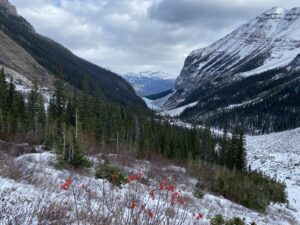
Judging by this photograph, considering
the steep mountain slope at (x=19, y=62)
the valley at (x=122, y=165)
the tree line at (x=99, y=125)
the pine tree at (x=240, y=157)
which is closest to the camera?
the valley at (x=122, y=165)

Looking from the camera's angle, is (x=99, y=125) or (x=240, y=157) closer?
(x=99, y=125)

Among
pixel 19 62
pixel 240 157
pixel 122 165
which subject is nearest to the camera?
pixel 122 165

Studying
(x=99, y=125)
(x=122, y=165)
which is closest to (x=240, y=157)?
(x=99, y=125)

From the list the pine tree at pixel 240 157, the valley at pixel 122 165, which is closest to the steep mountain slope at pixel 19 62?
the valley at pixel 122 165

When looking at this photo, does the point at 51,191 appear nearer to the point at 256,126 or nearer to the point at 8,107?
the point at 8,107

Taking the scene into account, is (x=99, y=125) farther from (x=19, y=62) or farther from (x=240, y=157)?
(x=19, y=62)

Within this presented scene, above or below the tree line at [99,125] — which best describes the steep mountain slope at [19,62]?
above

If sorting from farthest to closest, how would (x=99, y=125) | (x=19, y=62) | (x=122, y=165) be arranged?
(x=19, y=62) < (x=99, y=125) < (x=122, y=165)

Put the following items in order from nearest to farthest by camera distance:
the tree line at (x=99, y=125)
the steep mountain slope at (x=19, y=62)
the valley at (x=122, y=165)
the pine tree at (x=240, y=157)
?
1. the valley at (x=122, y=165)
2. the tree line at (x=99, y=125)
3. the pine tree at (x=240, y=157)
4. the steep mountain slope at (x=19, y=62)

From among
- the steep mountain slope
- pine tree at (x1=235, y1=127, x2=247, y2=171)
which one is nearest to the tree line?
pine tree at (x1=235, y1=127, x2=247, y2=171)

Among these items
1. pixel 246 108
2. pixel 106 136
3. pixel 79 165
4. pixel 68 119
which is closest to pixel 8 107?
pixel 68 119

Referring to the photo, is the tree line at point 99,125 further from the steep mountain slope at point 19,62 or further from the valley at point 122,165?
the steep mountain slope at point 19,62

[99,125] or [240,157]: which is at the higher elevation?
[99,125]

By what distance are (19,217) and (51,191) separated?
234cm
